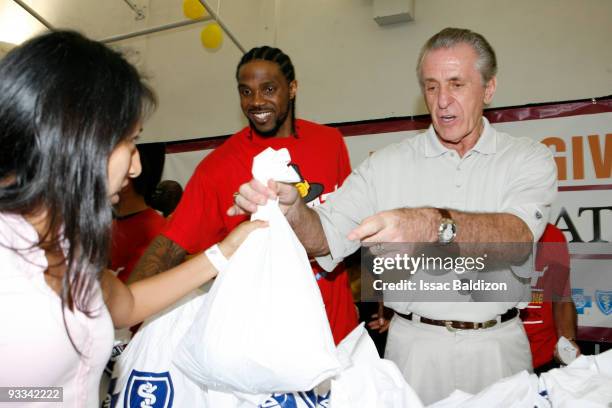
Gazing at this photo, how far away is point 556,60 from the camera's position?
3.16 metres

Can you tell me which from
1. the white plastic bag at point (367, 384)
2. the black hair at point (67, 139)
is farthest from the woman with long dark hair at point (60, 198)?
the white plastic bag at point (367, 384)

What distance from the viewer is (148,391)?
3.29 feet

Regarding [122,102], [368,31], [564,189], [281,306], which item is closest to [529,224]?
[281,306]

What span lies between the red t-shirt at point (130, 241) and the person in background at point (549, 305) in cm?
170

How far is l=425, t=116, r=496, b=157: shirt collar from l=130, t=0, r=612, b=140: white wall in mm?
1970

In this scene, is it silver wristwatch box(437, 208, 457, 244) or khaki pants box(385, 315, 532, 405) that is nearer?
silver wristwatch box(437, 208, 457, 244)

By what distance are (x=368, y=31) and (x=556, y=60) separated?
141 centimetres

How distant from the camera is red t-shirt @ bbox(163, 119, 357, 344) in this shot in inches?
66.9

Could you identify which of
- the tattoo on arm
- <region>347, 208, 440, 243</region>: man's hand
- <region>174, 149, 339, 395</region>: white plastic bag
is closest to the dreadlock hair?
the tattoo on arm

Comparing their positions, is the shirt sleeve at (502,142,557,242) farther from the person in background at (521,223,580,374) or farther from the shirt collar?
the person in background at (521,223,580,374)

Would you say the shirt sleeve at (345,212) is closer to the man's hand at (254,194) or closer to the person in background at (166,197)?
the man's hand at (254,194)

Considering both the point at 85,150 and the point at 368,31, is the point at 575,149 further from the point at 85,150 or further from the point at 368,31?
the point at 85,150

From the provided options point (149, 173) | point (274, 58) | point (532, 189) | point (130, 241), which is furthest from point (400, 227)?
point (149, 173)

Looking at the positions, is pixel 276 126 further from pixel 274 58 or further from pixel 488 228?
pixel 488 228
